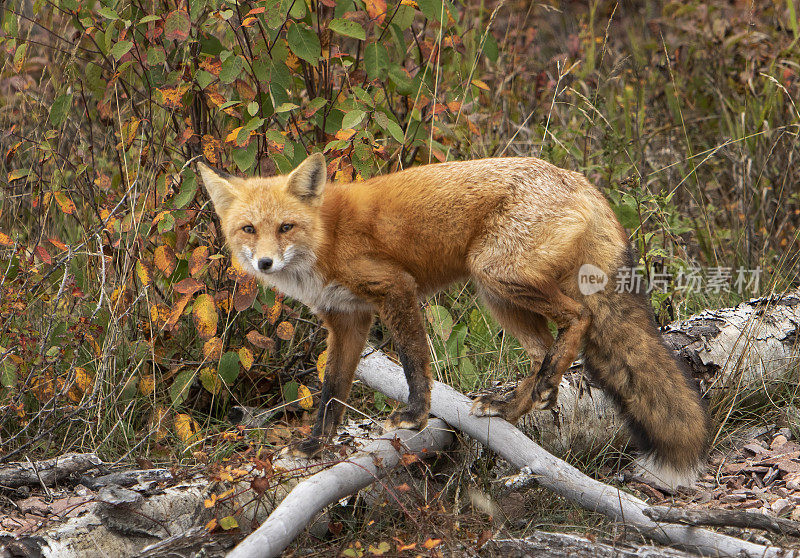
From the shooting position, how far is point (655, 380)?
3.66 meters

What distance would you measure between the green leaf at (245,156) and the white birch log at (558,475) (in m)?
1.27

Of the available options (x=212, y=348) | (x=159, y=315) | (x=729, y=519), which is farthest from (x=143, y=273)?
(x=729, y=519)

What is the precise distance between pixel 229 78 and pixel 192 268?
1.02 metres

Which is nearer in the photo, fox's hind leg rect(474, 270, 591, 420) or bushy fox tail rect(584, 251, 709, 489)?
bushy fox tail rect(584, 251, 709, 489)

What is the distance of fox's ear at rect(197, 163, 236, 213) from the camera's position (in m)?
3.75

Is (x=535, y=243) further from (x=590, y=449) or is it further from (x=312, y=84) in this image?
(x=312, y=84)

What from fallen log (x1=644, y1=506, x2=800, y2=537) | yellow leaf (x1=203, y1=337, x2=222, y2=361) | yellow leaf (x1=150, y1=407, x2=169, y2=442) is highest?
fallen log (x1=644, y1=506, x2=800, y2=537)

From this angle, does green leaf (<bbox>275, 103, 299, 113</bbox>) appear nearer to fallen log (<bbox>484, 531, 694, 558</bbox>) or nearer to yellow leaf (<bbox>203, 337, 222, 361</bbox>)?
yellow leaf (<bbox>203, 337, 222, 361</bbox>)

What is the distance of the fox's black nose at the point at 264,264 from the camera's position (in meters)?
3.51

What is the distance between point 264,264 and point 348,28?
1.37 meters

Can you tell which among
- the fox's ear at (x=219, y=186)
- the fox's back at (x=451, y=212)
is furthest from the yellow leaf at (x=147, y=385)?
the fox's back at (x=451, y=212)

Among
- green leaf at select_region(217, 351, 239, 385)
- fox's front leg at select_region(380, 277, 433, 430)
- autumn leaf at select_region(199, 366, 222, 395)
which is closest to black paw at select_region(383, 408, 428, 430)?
fox's front leg at select_region(380, 277, 433, 430)

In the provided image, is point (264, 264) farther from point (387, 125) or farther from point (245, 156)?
point (387, 125)

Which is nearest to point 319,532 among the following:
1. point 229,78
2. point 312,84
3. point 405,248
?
point 405,248
